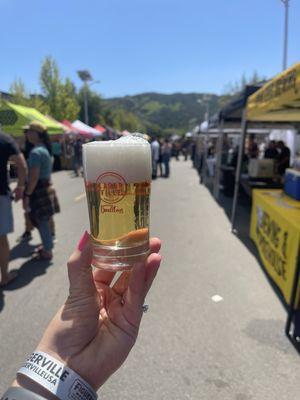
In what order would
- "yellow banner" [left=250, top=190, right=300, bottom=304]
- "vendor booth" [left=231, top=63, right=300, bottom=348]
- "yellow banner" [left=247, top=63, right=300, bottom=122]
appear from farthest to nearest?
1. "yellow banner" [left=250, top=190, right=300, bottom=304]
2. "yellow banner" [left=247, top=63, right=300, bottom=122]
3. "vendor booth" [left=231, top=63, right=300, bottom=348]

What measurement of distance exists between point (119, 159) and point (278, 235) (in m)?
3.34

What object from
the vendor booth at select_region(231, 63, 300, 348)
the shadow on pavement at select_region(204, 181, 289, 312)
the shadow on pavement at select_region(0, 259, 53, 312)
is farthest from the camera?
the shadow on pavement at select_region(204, 181, 289, 312)

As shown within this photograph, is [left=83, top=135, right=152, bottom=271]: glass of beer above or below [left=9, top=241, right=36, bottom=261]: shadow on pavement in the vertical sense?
above

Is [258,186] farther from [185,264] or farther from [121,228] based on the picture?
[121,228]

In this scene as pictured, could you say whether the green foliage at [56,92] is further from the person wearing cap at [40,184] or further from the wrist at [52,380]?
the wrist at [52,380]

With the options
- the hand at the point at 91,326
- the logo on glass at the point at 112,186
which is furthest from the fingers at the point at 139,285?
the logo on glass at the point at 112,186

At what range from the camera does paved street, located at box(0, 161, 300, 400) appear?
7.75 feet

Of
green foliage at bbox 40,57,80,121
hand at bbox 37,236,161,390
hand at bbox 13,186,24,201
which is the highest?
green foliage at bbox 40,57,80,121

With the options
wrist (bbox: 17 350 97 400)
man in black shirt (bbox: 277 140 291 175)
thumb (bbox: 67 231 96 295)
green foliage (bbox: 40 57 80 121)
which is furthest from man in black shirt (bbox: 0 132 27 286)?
green foliage (bbox: 40 57 80 121)

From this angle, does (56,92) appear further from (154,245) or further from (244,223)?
(154,245)

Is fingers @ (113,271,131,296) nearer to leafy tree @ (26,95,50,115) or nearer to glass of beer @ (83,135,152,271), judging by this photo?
glass of beer @ (83,135,152,271)

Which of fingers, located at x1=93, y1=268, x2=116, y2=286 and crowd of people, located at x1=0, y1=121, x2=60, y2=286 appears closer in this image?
fingers, located at x1=93, y1=268, x2=116, y2=286

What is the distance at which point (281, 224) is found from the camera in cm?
392

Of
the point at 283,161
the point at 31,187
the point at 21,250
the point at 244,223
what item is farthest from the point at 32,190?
the point at 283,161
